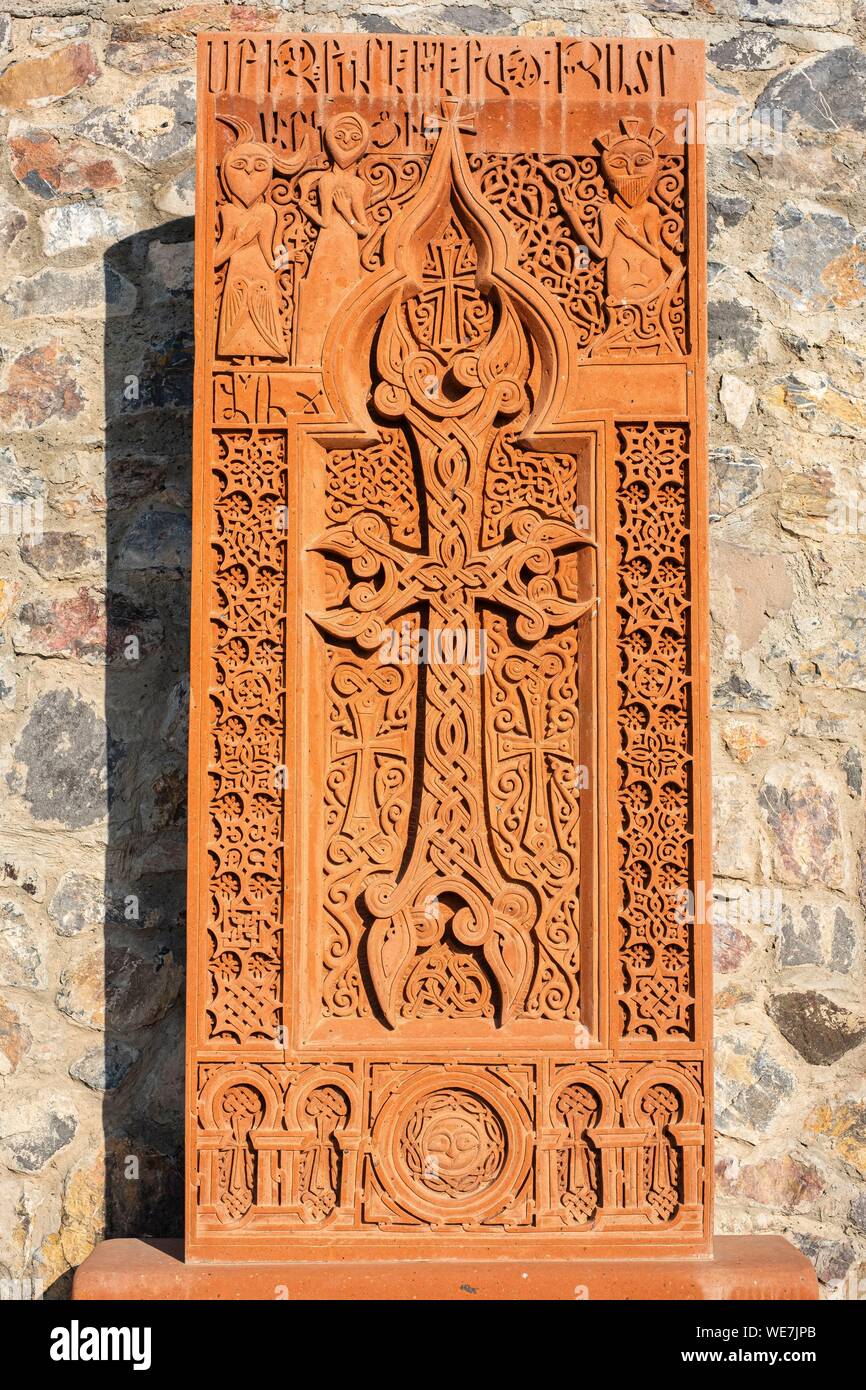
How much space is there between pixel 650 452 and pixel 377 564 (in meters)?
0.58

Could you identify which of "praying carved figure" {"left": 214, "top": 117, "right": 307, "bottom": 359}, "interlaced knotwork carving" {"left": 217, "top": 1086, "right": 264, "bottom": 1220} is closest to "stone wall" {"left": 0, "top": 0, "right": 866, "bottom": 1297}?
"interlaced knotwork carving" {"left": 217, "top": 1086, "right": 264, "bottom": 1220}

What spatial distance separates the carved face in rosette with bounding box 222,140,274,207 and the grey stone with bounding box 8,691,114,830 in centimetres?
114

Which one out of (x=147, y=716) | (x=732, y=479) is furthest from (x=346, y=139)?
(x=147, y=716)

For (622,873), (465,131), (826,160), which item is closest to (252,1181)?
(622,873)

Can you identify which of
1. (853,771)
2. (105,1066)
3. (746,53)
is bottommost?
(105,1066)

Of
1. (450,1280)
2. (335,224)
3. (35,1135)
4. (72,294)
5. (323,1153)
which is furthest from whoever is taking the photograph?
(72,294)

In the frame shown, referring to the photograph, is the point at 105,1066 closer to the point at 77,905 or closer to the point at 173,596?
the point at 77,905

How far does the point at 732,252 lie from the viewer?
344 centimetres

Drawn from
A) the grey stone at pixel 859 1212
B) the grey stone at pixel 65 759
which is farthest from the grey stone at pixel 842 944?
the grey stone at pixel 65 759

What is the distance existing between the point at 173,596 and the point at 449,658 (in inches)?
29.9

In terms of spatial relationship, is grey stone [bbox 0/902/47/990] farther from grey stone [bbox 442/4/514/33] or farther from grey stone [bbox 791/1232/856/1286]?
grey stone [bbox 442/4/514/33]

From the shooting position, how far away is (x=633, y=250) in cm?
289

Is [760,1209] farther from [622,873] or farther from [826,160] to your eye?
[826,160]

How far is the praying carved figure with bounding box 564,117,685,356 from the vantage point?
2885mm
